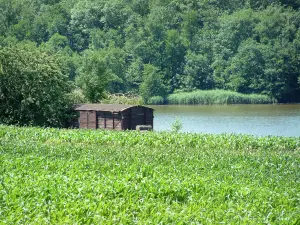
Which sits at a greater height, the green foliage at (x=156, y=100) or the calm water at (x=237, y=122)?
the green foliage at (x=156, y=100)

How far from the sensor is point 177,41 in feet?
355

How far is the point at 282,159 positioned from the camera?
23.5 m

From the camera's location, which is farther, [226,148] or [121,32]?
[121,32]

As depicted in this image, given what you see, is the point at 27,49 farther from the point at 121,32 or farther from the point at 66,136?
the point at 121,32

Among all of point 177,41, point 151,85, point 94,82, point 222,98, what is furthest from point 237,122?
point 177,41

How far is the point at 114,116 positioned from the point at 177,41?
2681 inches

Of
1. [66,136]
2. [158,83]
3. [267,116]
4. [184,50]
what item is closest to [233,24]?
[184,50]

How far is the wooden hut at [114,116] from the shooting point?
41.3 meters

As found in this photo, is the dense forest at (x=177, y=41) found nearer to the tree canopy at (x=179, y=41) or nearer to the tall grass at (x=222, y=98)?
the tree canopy at (x=179, y=41)

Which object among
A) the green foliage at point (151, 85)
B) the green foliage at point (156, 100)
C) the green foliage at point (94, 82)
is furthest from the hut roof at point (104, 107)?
the green foliage at point (151, 85)

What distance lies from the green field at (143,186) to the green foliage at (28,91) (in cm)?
1784

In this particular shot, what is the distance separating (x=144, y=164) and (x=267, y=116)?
150 ft

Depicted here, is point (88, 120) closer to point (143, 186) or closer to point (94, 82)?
point (94, 82)

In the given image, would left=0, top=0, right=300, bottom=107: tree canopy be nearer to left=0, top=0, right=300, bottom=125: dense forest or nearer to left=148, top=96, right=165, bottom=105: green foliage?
left=0, top=0, right=300, bottom=125: dense forest
